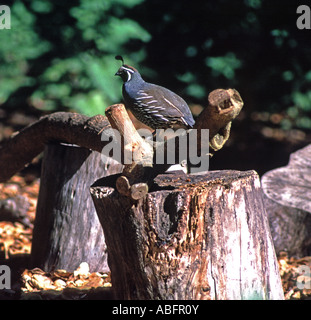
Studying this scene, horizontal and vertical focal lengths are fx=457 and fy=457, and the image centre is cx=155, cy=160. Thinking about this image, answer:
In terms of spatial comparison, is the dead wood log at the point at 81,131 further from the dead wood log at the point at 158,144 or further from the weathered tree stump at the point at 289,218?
the weathered tree stump at the point at 289,218

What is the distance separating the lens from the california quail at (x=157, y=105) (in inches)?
113

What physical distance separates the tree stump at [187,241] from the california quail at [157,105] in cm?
48

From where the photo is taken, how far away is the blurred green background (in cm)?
533

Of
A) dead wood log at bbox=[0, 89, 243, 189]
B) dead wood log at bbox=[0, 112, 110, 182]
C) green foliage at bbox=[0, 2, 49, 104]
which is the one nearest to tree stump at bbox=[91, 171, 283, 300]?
dead wood log at bbox=[0, 89, 243, 189]

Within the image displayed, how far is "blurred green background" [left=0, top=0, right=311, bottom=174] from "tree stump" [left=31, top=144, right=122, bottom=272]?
1.66 metres

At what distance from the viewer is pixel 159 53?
5922mm

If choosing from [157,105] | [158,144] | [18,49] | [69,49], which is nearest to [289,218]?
[158,144]

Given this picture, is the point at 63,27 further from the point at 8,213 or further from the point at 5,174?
the point at 8,213

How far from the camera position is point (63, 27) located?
5.37 metres

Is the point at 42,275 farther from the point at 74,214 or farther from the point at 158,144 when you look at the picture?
the point at 158,144

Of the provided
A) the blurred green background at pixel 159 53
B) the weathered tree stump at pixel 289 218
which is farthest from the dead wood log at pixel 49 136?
the weathered tree stump at pixel 289 218

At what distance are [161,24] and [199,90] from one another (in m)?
0.98

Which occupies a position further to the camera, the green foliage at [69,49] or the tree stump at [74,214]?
the green foliage at [69,49]
